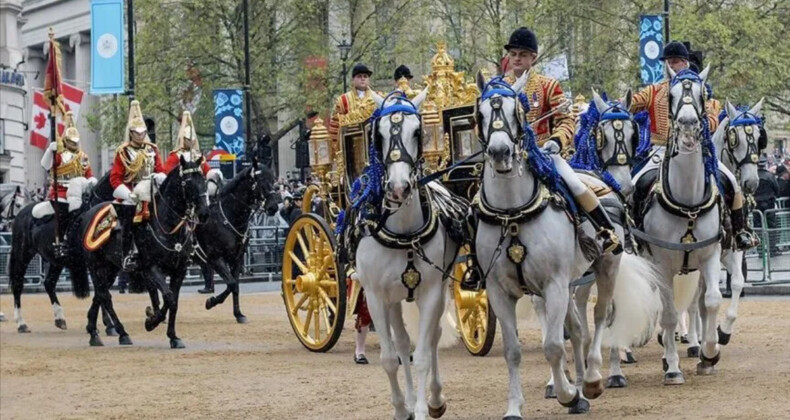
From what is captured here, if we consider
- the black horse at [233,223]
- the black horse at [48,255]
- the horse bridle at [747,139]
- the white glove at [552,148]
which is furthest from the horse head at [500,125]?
the black horse at [233,223]

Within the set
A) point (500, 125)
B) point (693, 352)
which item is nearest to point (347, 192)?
point (693, 352)

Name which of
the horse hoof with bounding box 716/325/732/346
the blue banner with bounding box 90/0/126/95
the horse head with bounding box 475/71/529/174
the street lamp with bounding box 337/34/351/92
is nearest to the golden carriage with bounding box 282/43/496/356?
the horse hoof with bounding box 716/325/732/346

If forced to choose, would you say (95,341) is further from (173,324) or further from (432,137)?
(432,137)

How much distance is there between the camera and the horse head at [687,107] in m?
11.9

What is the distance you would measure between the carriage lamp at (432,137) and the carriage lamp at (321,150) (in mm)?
1901

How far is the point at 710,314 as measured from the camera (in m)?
12.4

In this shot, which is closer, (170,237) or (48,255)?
(170,237)

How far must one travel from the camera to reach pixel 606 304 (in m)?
12.0

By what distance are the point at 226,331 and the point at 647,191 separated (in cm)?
861

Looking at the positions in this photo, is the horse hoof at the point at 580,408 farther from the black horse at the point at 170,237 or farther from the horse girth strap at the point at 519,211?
the black horse at the point at 170,237

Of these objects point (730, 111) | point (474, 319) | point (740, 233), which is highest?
point (730, 111)

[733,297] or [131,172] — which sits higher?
[131,172]

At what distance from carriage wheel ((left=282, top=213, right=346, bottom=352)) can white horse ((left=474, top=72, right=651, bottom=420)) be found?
17.8 feet

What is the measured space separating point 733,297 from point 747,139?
7.18 feet
